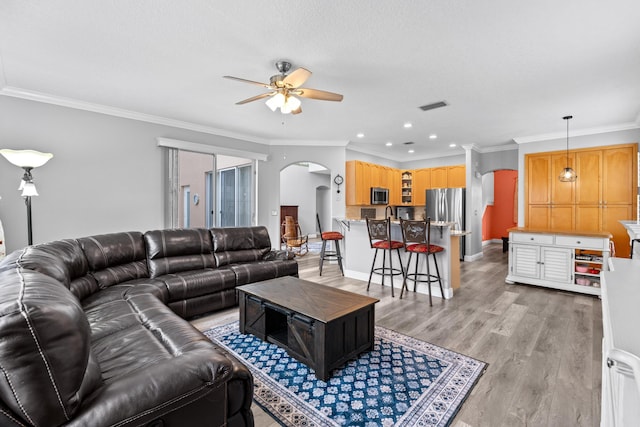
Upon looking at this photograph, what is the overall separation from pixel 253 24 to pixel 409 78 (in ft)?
5.79

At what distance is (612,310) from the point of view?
1008 mm

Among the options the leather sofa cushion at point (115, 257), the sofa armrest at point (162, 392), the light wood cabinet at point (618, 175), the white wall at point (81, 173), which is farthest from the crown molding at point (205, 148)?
the light wood cabinet at point (618, 175)

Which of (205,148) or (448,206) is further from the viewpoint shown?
(448,206)

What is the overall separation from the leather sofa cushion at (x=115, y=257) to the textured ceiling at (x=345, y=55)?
5.87 feet

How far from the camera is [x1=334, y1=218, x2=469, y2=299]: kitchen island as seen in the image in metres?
4.03

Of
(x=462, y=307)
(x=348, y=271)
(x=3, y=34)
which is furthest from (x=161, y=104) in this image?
(x=462, y=307)

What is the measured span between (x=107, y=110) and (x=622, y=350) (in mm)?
5478

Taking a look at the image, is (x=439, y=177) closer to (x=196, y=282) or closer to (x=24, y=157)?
(x=196, y=282)

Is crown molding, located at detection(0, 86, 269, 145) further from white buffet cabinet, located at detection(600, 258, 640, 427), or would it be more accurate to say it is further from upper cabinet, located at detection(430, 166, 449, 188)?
white buffet cabinet, located at detection(600, 258, 640, 427)

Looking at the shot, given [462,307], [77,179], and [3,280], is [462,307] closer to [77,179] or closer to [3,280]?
[3,280]

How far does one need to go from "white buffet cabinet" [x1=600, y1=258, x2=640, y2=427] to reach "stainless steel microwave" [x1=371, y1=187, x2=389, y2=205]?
19.0 feet

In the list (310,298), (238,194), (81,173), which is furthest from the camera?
(238,194)

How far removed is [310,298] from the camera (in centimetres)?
251

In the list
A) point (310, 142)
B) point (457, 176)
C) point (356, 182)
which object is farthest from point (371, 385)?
point (457, 176)
